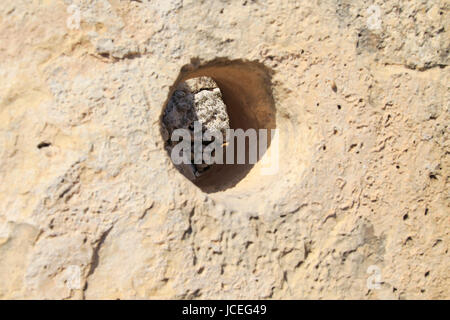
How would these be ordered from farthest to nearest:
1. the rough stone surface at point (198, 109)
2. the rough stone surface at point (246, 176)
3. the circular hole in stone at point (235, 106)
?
the rough stone surface at point (198, 109) < the circular hole in stone at point (235, 106) < the rough stone surface at point (246, 176)

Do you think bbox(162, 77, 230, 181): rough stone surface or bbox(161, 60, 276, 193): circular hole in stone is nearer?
bbox(161, 60, 276, 193): circular hole in stone

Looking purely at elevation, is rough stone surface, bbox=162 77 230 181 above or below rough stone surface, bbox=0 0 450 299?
above

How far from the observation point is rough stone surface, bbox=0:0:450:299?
4.38 ft

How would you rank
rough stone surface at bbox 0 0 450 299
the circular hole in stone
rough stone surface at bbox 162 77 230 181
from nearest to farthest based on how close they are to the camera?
rough stone surface at bbox 0 0 450 299 → the circular hole in stone → rough stone surface at bbox 162 77 230 181

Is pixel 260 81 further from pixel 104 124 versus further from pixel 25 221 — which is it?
pixel 25 221

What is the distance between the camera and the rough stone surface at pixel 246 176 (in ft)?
4.38

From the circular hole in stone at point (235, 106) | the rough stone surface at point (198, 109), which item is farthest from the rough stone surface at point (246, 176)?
the rough stone surface at point (198, 109)

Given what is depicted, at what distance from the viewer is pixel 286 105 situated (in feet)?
5.27

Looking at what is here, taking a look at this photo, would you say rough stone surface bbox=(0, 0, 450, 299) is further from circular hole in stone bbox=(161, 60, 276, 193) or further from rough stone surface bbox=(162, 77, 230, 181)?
rough stone surface bbox=(162, 77, 230, 181)

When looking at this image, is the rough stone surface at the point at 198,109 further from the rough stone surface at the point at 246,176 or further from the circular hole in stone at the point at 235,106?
the rough stone surface at the point at 246,176

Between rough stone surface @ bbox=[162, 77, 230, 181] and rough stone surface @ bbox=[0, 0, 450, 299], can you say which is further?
rough stone surface @ bbox=[162, 77, 230, 181]

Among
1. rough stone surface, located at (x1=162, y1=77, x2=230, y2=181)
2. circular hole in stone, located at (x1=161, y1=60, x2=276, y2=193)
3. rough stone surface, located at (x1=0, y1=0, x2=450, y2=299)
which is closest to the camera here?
rough stone surface, located at (x1=0, y1=0, x2=450, y2=299)

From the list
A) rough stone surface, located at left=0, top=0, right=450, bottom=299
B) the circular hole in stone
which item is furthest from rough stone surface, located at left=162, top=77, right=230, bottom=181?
rough stone surface, located at left=0, top=0, right=450, bottom=299
